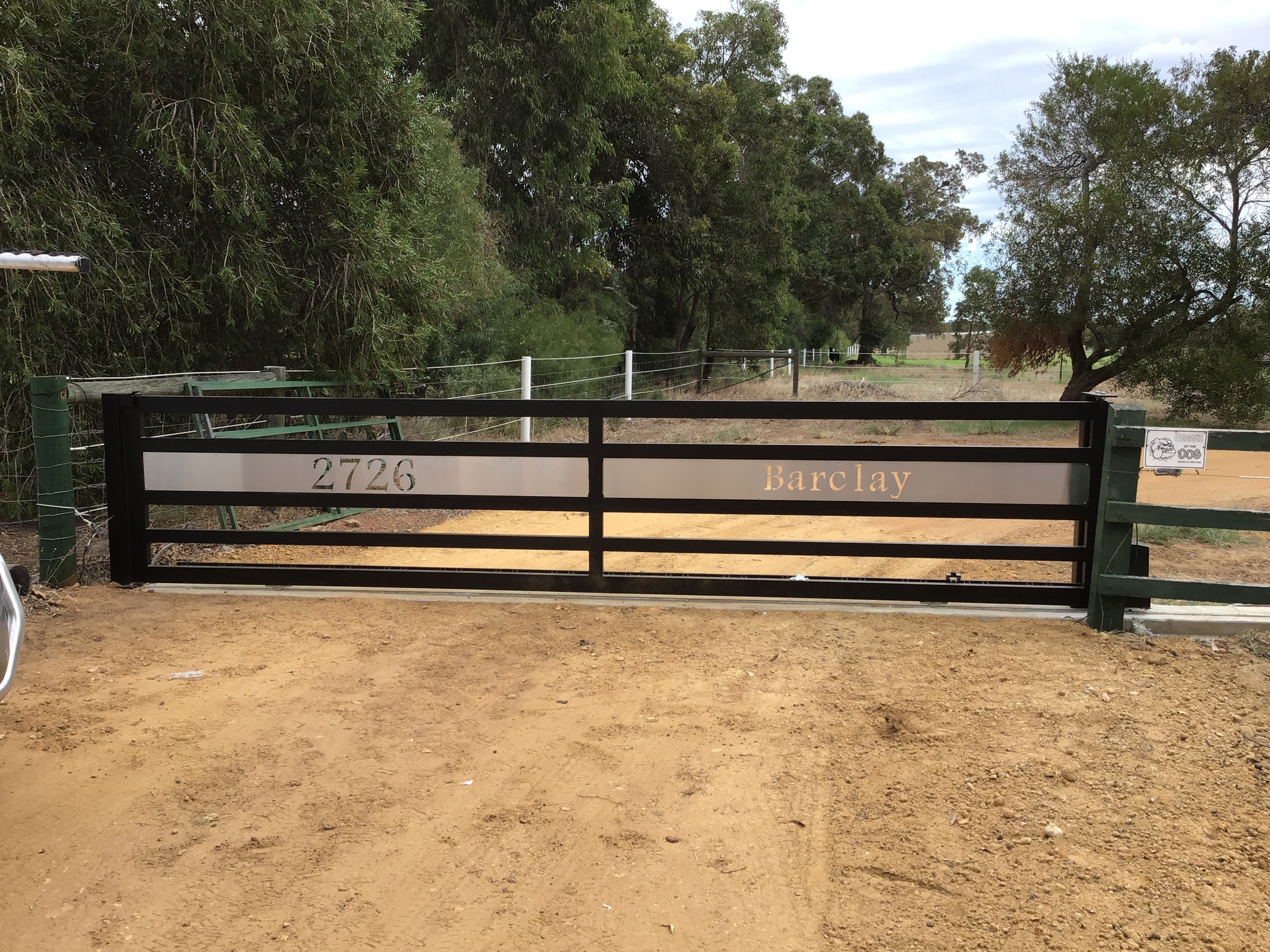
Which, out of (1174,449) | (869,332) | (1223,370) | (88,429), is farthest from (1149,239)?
(869,332)

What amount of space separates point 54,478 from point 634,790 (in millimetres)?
5038

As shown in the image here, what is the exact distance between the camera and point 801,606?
5984 mm

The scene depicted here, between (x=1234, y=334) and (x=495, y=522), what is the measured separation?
51.6ft

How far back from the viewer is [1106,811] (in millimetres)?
3379

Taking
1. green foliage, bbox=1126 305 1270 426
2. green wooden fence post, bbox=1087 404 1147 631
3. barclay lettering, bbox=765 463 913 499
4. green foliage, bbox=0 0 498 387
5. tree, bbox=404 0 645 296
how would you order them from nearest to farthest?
green wooden fence post, bbox=1087 404 1147 631 → barclay lettering, bbox=765 463 913 499 → green foliage, bbox=0 0 498 387 → green foliage, bbox=1126 305 1270 426 → tree, bbox=404 0 645 296

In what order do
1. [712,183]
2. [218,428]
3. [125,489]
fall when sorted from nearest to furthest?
[125,489] < [218,428] < [712,183]

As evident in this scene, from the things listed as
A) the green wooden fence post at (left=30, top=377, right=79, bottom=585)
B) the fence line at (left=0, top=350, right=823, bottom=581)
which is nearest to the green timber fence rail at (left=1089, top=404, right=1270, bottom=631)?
the fence line at (left=0, top=350, right=823, bottom=581)

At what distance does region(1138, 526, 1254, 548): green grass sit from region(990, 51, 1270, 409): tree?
10.9m

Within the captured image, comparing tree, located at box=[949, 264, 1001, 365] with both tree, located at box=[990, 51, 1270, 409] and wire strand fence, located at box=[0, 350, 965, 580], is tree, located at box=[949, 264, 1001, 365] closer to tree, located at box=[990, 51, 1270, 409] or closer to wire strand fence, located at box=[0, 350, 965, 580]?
tree, located at box=[990, 51, 1270, 409]

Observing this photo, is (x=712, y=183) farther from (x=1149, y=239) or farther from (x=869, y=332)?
(x=869, y=332)

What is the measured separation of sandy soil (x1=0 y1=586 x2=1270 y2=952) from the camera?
2.80 metres

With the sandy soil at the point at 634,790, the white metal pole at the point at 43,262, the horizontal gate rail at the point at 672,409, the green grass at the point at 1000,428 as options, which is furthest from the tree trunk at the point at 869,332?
the white metal pole at the point at 43,262

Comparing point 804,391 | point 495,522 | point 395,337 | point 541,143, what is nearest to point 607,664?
point 495,522

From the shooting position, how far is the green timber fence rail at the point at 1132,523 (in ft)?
17.1
